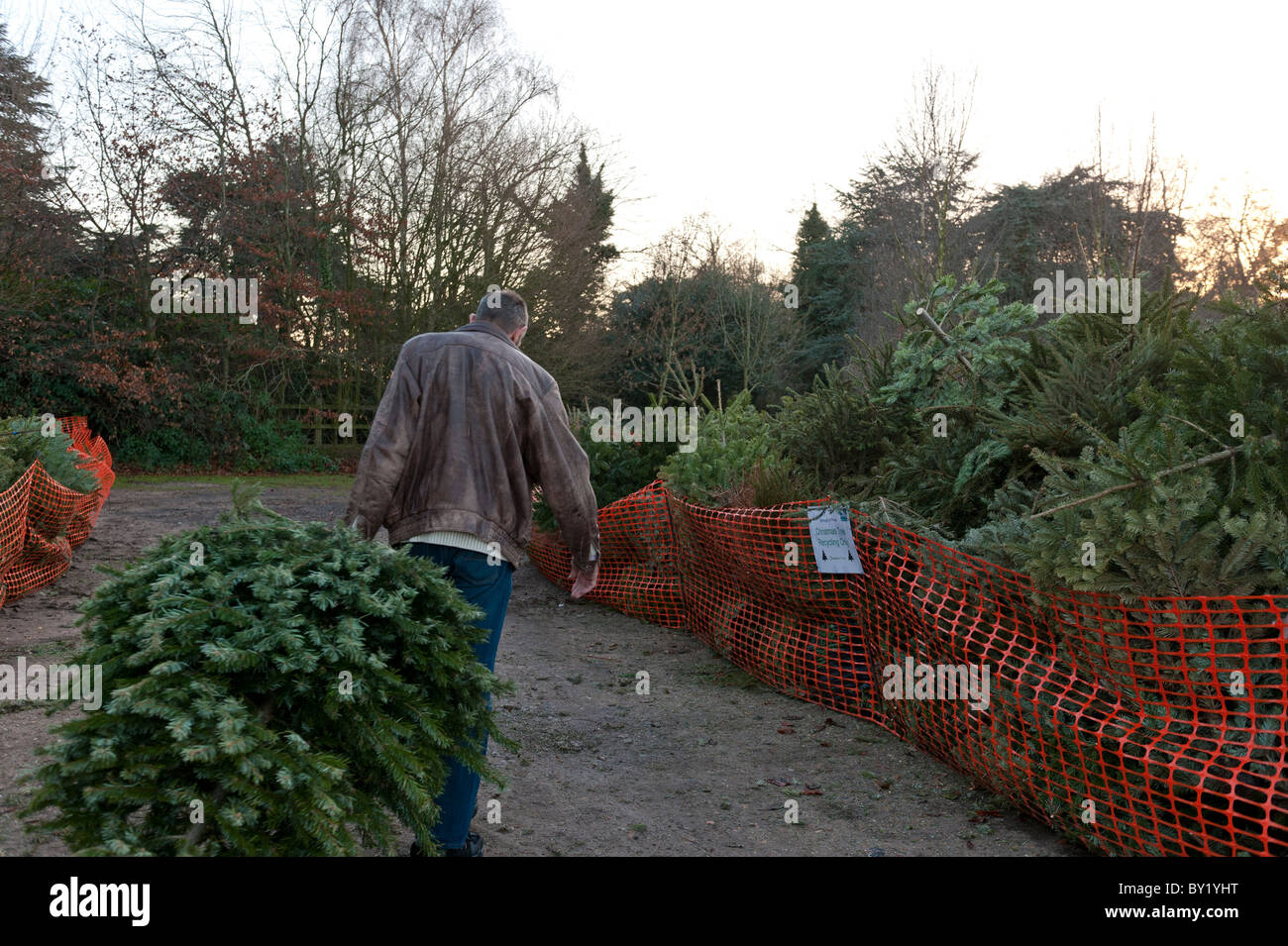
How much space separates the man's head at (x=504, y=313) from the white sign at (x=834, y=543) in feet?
7.42

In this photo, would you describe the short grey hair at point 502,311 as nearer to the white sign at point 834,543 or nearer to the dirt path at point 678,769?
the dirt path at point 678,769

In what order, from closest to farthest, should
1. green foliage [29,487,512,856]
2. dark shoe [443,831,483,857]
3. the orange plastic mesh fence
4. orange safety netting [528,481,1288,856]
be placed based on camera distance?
green foliage [29,487,512,856] < orange safety netting [528,481,1288,856] < dark shoe [443,831,483,857] < the orange plastic mesh fence

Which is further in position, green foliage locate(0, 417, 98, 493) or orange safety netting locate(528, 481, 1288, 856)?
green foliage locate(0, 417, 98, 493)

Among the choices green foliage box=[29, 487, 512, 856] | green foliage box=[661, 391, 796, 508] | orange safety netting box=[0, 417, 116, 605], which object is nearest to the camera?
green foliage box=[29, 487, 512, 856]

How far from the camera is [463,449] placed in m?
3.63

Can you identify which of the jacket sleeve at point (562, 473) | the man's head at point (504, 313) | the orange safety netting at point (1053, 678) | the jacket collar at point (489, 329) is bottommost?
the orange safety netting at point (1053, 678)

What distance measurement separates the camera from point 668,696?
622cm

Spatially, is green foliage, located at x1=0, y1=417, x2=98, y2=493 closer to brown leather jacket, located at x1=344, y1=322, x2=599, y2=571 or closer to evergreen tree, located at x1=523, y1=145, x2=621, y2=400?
brown leather jacket, located at x1=344, y1=322, x2=599, y2=571

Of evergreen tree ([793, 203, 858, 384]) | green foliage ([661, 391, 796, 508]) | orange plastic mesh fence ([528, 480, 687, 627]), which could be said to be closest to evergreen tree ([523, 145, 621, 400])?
evergreen tree ([793, 203, 858, 384])

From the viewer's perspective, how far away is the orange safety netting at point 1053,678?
3.20m

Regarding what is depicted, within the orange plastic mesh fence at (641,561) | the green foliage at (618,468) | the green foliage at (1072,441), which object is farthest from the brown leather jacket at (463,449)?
the green foliage at (618,468)

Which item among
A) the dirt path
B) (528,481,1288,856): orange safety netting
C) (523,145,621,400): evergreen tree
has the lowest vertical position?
the dirt path

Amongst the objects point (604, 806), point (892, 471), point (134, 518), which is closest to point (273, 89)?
point (134, 518)

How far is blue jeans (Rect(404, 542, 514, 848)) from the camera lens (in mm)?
3449
